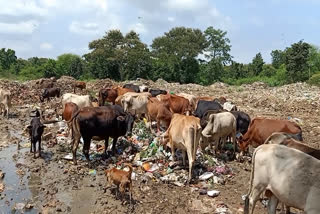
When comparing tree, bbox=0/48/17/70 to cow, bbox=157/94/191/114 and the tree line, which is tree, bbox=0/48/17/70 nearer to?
the tree line

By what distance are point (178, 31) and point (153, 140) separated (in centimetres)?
3953

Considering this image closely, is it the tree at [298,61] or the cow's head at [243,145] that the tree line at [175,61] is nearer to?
the tree at [298,61]

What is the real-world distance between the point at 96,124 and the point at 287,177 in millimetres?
5751

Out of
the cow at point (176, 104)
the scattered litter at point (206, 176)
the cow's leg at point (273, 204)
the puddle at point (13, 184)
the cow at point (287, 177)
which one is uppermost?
the cow at point (176, 104)

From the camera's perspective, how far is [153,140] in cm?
1150

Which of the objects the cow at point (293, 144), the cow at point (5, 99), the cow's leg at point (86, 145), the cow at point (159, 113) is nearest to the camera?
the cow at point (293, 144)

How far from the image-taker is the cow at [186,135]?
351 inches

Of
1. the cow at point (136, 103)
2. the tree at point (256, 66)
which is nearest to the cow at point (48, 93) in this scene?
the cow at point (136, 103)

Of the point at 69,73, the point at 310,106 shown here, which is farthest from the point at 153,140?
the point at 69,73

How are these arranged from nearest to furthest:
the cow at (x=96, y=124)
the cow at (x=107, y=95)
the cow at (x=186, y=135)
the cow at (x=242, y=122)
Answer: the cow at (x=186, y=135) < the cow at (x=96, y=124) < the cow at (x=242, y=122) < the cow at (x=107, y=95)

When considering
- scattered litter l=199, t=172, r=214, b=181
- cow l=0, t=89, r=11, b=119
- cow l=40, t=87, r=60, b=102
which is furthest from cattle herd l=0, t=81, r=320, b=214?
cow l=40, t=87, r=60, b=102

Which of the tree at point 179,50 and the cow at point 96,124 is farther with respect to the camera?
the tree at point 179,50

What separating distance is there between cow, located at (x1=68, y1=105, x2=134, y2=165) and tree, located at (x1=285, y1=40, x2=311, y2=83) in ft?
115

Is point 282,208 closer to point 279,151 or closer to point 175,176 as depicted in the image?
point 279,151
